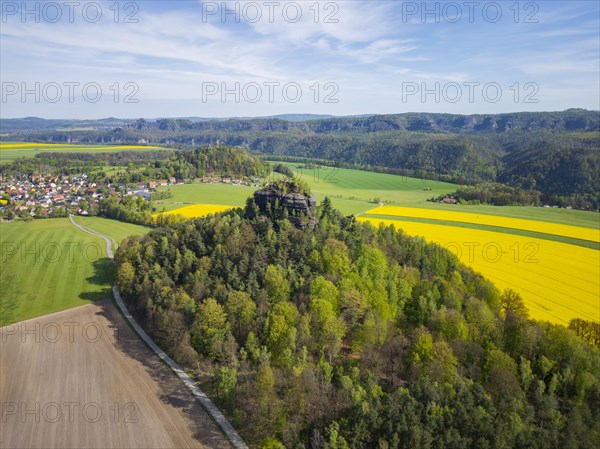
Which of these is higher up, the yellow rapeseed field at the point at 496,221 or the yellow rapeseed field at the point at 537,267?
the yellow rapeseed field at the point at 496,221

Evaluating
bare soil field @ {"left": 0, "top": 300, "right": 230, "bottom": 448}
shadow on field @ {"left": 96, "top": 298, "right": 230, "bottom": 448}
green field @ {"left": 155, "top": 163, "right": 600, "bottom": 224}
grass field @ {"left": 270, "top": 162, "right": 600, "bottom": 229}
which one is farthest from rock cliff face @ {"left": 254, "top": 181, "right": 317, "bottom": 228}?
grass field @ {"left": 270, "top": 162, "right": 600, "bottom": 229}

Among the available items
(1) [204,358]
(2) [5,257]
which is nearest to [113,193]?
(2) [5,257]

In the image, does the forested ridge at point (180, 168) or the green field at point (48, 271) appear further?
the forested ridge at point (180, 168)

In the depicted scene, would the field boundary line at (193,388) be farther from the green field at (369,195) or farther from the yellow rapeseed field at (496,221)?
the yellow rapeseed field at (496,221)

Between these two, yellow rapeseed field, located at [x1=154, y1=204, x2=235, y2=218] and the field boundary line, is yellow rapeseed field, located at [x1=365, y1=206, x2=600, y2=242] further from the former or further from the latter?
the field boundary line

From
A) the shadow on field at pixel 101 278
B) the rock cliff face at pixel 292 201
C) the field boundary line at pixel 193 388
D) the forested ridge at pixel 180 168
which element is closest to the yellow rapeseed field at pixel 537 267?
the rock cliff face at pixel 292 201

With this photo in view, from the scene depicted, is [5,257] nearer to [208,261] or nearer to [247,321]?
[208,261]

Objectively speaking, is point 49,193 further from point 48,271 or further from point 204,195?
point 48,271

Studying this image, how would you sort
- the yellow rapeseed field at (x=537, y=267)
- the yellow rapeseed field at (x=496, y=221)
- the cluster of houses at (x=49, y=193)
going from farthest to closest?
the cluster of houses at (x=49, y=193) < the yellow rapeseed field at (x=496, y=221) < the yellow rapeseed field at (x=537, y=267)
